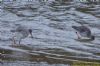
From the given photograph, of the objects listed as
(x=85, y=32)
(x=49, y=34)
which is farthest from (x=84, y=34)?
(x=49, y=34)

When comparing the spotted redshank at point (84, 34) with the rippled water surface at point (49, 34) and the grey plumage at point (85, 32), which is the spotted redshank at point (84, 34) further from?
the rippled water surface at point (49, 34)

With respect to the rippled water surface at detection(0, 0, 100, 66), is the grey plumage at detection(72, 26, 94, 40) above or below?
above

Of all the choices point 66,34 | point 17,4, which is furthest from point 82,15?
point 17,4

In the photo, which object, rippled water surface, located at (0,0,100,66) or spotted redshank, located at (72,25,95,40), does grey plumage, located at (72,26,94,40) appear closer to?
spotted redshank, located at (72,25,95,40)

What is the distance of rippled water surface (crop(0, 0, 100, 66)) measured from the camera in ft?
38.4

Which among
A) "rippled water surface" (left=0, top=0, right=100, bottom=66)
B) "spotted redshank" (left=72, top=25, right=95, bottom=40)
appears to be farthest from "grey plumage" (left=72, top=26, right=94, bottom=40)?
"rippled water surface" (left=0, top=0, right=100, bottom=66)

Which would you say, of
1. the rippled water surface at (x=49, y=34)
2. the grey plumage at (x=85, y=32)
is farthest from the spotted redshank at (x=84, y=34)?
the rippled water surface at (x=49, y=34)

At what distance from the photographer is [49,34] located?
1572 cm

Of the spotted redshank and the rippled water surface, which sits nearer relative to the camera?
the rippled water surface

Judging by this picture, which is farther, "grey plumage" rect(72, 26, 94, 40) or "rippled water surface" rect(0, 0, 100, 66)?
"grey plumage" rect(72, 26, 94, 40)

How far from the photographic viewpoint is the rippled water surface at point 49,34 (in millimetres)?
11711

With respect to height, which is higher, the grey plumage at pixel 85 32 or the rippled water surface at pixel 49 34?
the grey plumage at pixel 85 32

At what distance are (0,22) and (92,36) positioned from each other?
225 inches

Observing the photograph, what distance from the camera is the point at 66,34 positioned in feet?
51.4
